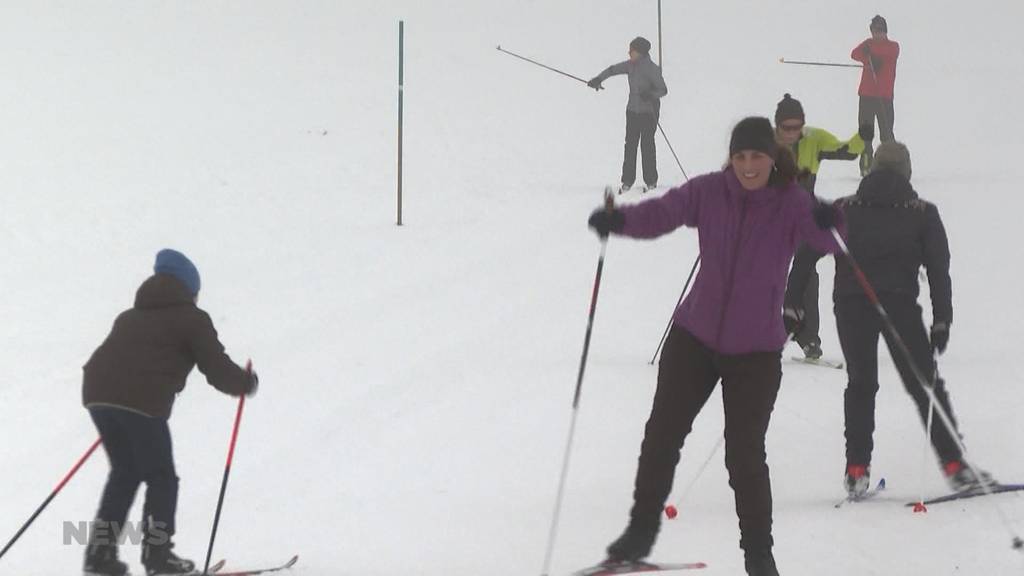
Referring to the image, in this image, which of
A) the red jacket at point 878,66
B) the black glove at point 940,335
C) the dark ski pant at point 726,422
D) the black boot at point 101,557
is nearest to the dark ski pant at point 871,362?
the black glove at point 940,335

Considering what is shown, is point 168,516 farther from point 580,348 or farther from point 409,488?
point 580,348

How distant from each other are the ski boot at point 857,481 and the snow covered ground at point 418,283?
0.37ft

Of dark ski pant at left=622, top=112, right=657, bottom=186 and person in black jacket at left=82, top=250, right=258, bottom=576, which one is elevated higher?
dark ski pant at left=622, top=112, right=657, bottom=186

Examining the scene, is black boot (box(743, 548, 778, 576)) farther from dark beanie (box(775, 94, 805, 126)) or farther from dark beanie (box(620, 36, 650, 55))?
dark beanie (box(620, 36, 650, 55))

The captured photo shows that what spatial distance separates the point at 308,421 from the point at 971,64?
19.0 meters

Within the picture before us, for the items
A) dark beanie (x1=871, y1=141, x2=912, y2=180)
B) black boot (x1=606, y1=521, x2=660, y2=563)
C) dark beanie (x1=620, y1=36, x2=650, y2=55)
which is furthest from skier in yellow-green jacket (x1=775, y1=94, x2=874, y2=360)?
dark beanie (x1=620, y1=36, x2=650, y2=55)

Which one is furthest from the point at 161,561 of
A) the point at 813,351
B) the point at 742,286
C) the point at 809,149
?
the point at 813,351

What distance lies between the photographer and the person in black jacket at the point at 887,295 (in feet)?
16.6

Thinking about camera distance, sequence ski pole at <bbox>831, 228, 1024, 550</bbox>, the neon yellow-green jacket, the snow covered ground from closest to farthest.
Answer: ski pole at <bbox>831, 228, 1024, 550</bbox>, the snow covered ground, the neon yellow-green jacket

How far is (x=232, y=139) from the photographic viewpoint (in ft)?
49.8

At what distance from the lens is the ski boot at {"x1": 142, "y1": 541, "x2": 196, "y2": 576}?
165 inches

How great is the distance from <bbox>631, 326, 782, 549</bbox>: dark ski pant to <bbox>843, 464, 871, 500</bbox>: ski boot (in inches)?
49.1

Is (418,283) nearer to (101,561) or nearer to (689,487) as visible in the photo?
(689,487)

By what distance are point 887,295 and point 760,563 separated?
1.65m
